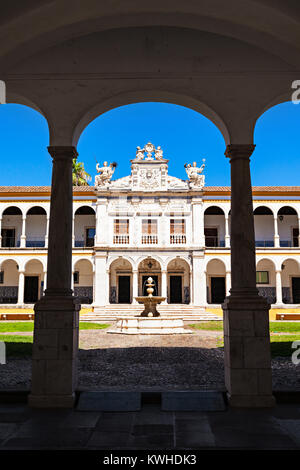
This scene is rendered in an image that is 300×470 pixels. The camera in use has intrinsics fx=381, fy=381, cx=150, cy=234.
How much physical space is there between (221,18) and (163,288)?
22.6 meters

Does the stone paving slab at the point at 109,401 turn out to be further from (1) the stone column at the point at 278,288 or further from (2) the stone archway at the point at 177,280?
(1) the stone column at the point at 278,288

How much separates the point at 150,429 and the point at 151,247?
2244 cm

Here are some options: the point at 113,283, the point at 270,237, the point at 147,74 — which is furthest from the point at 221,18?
the point at 270,237

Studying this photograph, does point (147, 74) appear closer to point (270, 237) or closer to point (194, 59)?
point (194, 59)

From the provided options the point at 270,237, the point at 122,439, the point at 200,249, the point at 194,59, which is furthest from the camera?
the point at 270,237

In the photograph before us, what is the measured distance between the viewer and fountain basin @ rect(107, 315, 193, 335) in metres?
13.3

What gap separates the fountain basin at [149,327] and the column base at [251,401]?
8.82m

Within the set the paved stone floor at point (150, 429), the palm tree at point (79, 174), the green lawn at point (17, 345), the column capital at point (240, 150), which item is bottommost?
the green lawn at point (17, 345)

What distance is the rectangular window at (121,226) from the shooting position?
87.0 feet


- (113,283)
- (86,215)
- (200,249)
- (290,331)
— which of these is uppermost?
(86,215)

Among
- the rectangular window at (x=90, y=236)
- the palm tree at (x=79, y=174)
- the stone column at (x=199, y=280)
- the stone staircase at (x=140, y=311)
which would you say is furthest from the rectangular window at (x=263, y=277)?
the palm tree at (x=79, y=174)

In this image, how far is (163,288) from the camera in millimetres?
26031

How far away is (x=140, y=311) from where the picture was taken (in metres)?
22.8

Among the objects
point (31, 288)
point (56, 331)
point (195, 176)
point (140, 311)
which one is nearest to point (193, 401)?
point (56, 331)
